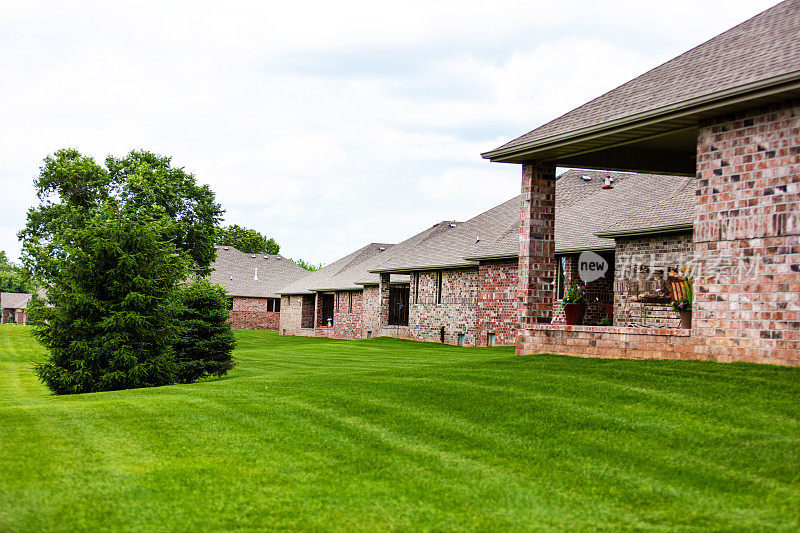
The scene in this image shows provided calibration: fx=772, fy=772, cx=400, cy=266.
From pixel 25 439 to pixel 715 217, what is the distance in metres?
9.89

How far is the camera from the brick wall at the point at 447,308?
1246 inches

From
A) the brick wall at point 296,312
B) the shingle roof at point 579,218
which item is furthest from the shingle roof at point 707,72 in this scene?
the brick wall at point 296,312

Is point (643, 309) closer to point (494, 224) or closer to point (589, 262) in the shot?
point (589, 262)

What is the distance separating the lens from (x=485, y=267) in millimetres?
30000

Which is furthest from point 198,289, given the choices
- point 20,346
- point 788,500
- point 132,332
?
point 20,346

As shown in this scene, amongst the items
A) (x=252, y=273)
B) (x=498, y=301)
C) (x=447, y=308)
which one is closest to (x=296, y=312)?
(x=252, y=273)

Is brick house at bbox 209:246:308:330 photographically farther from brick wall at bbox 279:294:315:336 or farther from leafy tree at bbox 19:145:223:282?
leafy tree at bbox 19:145:223:282

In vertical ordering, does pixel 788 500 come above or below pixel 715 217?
below

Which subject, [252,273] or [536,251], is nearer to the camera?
[536,251]

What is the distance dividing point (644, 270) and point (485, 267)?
30.7 feet

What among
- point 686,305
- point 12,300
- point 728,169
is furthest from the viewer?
point 12,300

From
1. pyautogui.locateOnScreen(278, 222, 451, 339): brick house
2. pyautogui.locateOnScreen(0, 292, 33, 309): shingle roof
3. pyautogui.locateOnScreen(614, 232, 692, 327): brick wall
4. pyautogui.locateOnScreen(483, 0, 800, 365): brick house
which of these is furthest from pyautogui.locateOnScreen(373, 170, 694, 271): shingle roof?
pyautogui.locateOnScreen(0, 292, 33, 309): shingle roof

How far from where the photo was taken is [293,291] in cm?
5691

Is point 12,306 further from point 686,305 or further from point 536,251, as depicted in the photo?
point 686,305
